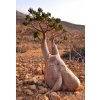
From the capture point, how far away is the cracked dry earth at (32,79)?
6.31ft

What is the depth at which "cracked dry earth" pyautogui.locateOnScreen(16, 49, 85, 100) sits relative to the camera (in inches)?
75.7

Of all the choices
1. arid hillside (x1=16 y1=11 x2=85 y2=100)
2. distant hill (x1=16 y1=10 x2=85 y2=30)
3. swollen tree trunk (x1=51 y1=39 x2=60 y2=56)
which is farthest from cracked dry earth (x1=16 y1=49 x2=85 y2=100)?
distant hill (x1=16 y1=10 x2=85 y2=30)

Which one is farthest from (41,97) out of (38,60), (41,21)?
(41,21)

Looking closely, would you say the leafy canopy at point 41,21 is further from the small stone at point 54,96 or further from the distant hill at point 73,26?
the small stone at point 54,96

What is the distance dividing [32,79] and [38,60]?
0.14 metres

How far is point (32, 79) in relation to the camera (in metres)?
1.99

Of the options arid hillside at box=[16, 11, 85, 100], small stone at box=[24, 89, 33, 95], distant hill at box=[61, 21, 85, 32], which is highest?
distant hill at box=[61, 21, 85, 32]

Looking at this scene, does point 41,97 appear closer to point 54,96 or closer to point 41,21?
point 54,96

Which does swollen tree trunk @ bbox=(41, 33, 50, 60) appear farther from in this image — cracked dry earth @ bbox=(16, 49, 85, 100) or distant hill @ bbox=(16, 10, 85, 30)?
distant hill @ bbox=(16, 10, 85, 30)

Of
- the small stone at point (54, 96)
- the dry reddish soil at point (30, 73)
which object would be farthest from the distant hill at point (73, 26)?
the small stone at point (54, 96)

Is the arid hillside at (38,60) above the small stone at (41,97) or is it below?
above
